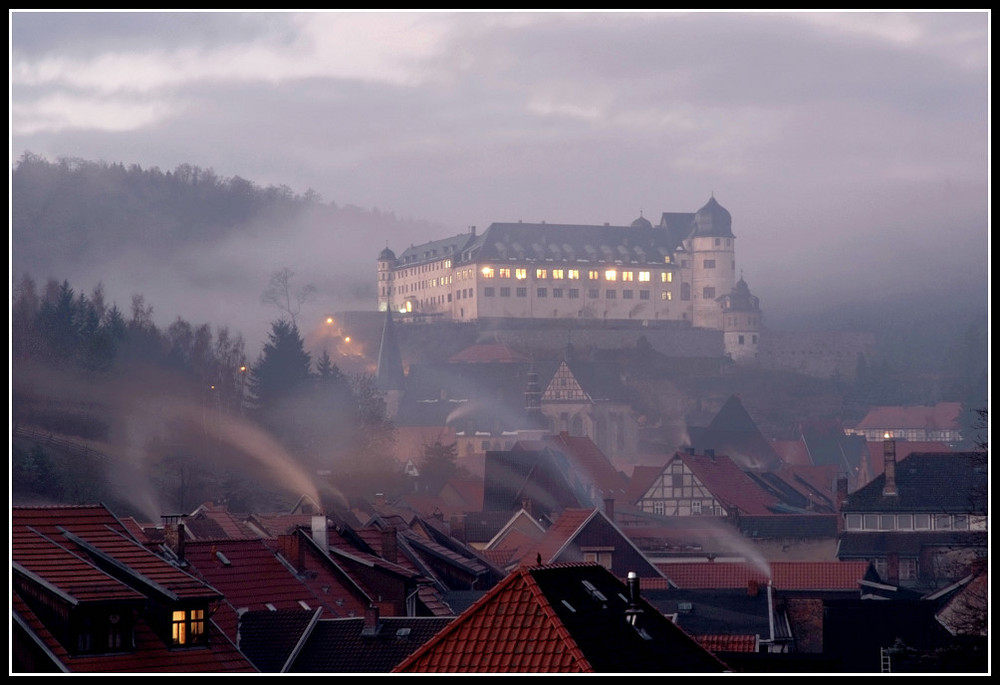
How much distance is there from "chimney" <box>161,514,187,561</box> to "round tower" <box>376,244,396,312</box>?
11050cm

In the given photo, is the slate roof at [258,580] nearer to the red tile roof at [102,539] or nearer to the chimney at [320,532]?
the chimney at [320,532]

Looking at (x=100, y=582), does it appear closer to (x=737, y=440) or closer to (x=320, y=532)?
(x=320, y=532)

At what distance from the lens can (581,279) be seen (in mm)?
135125

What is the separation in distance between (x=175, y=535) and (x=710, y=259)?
379ft

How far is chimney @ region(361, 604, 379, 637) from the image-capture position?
69.9 ft

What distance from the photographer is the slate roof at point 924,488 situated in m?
A: 46.6

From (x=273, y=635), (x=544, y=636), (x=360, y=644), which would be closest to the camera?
(x=544, y=636)

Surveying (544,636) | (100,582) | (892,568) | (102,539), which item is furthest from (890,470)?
(544,636)

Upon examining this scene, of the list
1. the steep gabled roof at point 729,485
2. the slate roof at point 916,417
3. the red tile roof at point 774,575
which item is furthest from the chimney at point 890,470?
the slate roof at point 916,417

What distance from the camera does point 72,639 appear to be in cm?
1714

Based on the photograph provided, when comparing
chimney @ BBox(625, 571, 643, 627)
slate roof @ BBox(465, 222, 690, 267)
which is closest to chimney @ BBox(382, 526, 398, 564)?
chimney @ BBox(625, 571, 643, 627)

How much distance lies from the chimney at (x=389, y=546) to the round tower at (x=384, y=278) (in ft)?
A: 344

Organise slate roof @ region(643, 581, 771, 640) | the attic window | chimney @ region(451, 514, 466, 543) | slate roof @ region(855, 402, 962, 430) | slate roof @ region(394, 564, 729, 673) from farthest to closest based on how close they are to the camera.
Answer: slate roof @ region(855, 402, 962, 430) → chimney @ region(451, 514, 466, 543) → slate roof @ region(643, 581, 771, 640) → the attic window → slate roof @ region(394, 564, 729, 673)

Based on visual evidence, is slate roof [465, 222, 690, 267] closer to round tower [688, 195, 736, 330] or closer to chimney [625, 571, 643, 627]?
round tower [688, 195, 736, 330]
